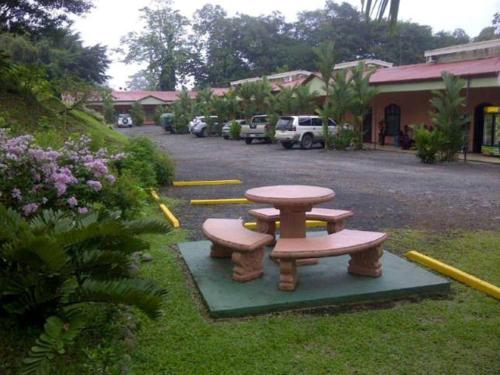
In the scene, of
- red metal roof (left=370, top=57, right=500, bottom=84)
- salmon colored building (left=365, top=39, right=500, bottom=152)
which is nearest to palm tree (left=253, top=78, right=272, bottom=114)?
salmon colored building (left=365, top=39, right=500, bottom=152)

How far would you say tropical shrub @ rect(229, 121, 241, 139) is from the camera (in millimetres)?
33125

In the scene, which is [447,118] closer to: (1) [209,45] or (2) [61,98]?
(2) [61,98]

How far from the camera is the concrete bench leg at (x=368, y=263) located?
5.48m

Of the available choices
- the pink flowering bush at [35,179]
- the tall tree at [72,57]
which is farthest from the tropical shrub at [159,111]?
the pink flowering bush at [35,179]

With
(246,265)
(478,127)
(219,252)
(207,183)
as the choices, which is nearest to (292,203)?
(246,265)

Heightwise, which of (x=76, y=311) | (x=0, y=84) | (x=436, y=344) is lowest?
(x=436, y=344)

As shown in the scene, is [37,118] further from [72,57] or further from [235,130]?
[72,57]

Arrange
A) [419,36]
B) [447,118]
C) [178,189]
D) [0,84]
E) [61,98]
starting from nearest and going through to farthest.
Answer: [178,189]
[0,84]
[447,118]
[61,98]
[419,36]

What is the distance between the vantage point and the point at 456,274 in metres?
5.56

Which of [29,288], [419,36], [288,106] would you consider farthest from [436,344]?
[419,36]

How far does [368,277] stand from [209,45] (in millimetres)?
66254

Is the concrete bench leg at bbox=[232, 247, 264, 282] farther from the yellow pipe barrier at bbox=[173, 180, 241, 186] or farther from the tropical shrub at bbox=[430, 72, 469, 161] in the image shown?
the tropical shrub at bbox=[430, 72, 469, 161]

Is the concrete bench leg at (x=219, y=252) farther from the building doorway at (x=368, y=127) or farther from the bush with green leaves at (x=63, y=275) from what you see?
the building doorway at (x=368, y=127)

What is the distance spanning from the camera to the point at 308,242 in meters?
5.24
